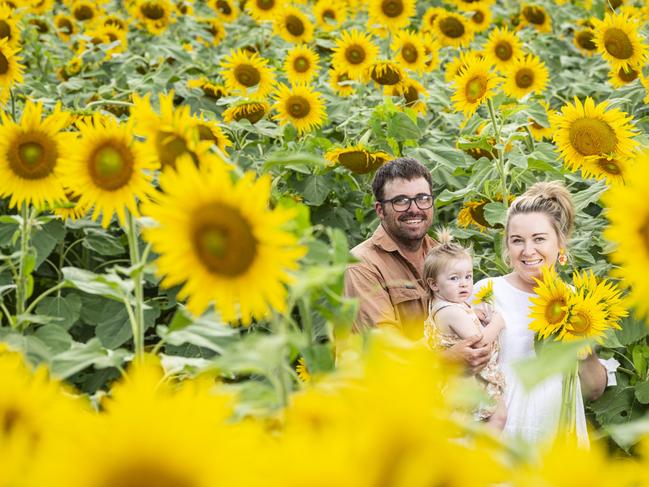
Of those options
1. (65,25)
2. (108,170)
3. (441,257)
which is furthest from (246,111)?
(65,25)

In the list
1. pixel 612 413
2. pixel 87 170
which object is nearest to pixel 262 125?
pixel 612 413

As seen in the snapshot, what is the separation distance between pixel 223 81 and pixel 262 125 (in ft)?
3.69

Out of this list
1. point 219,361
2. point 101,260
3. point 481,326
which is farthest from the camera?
point 101,260

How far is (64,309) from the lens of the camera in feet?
8.51

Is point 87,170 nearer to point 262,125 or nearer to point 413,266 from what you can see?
point 413,266

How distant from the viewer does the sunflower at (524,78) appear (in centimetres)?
380

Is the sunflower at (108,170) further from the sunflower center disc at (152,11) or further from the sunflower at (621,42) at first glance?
the sunflower center disc at (152,11)

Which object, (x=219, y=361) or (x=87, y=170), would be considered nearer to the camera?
(x=219, y=361)

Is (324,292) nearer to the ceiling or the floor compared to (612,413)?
nearer to the ceiling

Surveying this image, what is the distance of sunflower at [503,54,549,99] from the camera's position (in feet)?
12.5

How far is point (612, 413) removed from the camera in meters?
2.45

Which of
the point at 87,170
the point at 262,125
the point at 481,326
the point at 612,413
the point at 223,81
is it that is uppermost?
the point at 223,81

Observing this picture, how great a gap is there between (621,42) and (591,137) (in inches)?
39.4

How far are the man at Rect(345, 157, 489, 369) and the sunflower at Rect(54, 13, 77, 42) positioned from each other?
395cm
